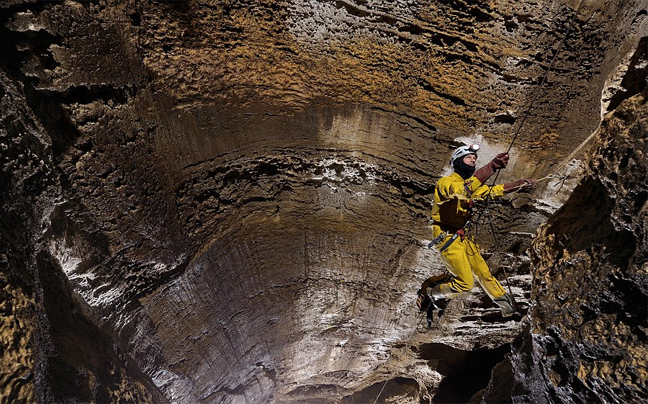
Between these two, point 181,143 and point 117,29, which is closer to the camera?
point 117,29

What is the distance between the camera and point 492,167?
275cm

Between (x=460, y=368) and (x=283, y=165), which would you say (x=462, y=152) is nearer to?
(x=283, y=165)

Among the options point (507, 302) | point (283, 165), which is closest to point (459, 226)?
point (507, 302)

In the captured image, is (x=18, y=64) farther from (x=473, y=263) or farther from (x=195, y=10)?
(x=473, y=263)

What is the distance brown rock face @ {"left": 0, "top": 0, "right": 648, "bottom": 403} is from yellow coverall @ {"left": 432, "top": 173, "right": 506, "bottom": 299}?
1.24 feet

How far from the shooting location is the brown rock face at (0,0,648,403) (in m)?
2.25

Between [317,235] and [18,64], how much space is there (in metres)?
2.72

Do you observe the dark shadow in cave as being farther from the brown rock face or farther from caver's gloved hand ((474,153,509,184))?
caver's gloved hand ((474,153,509,184))

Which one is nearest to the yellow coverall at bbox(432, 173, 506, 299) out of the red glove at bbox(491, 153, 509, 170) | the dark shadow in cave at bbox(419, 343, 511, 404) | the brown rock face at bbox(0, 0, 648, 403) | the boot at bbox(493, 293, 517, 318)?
the boot at bbox(493, 293, 517, 318)

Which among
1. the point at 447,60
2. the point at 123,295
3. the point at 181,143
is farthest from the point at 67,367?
the point at 447,60

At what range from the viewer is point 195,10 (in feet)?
8.19

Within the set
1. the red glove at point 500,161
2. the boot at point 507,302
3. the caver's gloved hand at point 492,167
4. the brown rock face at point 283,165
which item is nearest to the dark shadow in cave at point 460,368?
the brown rock face at point 283,165

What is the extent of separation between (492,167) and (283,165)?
174 centimetres

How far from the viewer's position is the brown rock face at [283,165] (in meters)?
2.25
